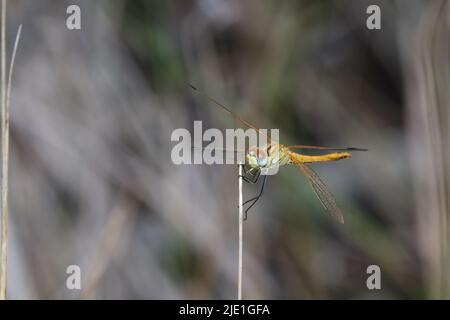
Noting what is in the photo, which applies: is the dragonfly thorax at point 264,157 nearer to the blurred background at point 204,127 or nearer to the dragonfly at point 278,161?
the dragonfly at point 278,161

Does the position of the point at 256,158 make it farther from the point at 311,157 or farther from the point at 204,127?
the point at 204,127

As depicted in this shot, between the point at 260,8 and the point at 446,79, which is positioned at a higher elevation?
the point at 260,8

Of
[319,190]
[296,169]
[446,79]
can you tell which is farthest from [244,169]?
[446,79]

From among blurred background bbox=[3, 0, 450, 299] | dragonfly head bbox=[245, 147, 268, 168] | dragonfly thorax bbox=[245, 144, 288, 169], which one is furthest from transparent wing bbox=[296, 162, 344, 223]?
blurred background bbox=[3, 0, 450, 299]

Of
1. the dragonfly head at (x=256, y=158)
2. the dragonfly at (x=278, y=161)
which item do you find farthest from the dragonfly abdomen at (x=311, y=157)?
the dragonfly head at (x=256, y=158)

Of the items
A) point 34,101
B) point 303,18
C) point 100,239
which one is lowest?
point 100,239

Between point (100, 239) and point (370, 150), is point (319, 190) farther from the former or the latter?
point (100, 239)

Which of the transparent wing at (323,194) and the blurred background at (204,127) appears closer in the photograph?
the transparent wing at (323,194)
